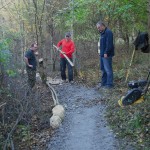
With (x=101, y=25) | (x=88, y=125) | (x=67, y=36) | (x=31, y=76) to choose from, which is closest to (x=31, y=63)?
(x=31, y=76)

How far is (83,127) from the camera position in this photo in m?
7.77

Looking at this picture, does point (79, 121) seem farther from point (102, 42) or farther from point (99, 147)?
point (102, 42)

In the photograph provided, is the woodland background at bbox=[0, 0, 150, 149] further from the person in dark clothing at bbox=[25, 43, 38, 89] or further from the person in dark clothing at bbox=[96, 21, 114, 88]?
the person in dark clothing at bbox=[96, 21, 114, 88]

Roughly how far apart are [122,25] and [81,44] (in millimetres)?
5889

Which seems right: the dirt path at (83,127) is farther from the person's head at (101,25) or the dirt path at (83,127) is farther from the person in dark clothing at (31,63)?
the person's head at (101,25)

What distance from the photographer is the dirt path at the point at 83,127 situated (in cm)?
673

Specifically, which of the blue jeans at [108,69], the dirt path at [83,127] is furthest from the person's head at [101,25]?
the dirt path at [83,127]

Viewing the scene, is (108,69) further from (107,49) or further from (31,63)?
(31,63)

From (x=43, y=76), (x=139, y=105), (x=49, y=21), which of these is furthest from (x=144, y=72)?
(x=49, y=21)

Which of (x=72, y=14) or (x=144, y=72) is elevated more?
(x=72, y=14)

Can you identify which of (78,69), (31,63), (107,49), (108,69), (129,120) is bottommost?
(129,120)

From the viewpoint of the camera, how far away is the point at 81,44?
22859 millimetres

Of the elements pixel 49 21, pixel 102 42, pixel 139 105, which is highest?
pixel 49 21

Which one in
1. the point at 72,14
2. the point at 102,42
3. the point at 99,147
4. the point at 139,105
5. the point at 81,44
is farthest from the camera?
the point at 81,44
